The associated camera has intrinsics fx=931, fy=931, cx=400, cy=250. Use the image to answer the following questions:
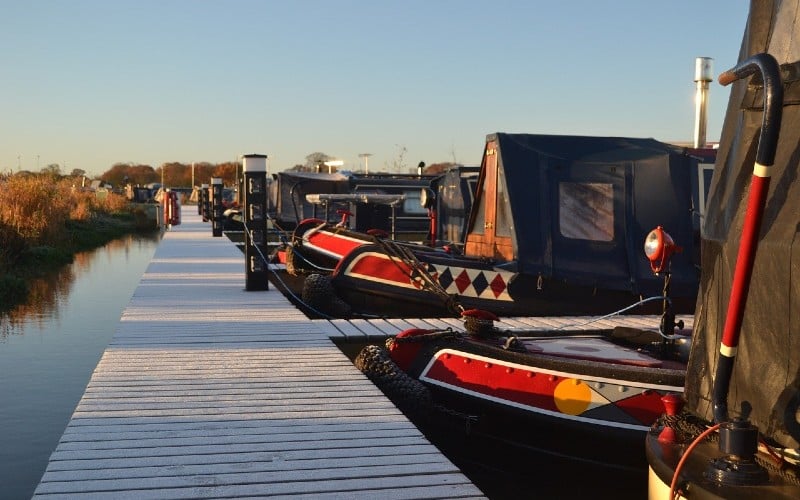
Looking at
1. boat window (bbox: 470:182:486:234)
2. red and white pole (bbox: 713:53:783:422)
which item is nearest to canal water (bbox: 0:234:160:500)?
red and white pole (bbox: 713:53:783:422)

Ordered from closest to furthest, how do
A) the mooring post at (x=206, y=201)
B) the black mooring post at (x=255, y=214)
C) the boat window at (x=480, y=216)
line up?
the boat window at (x=480, y=216), the black mooring post at (x=255, y=214), the mooring post at (x=206, y=201)

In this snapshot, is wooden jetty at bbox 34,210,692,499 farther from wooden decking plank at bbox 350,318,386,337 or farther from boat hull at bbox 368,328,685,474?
boat hull at bbox 368,328,685,474

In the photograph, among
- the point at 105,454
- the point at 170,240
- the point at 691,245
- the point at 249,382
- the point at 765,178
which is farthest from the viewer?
the point at 170,240

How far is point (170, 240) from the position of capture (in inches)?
1161

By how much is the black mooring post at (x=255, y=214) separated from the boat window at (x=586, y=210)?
4.80 metres

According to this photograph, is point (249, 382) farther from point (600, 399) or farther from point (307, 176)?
point (307, 176)

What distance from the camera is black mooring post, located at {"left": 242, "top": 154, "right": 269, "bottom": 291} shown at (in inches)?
579

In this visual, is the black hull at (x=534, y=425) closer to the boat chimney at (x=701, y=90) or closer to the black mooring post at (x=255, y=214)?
the black mooring post at (x=255, y=214)

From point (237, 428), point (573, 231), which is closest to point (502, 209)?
point (573, 231)

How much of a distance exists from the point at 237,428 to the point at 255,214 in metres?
8.97

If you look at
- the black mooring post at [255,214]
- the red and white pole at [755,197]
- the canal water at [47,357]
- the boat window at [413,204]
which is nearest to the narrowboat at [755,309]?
the red and white pole at [755,197]

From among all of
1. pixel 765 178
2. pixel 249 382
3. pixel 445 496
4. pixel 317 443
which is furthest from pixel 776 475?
pixel 249 382

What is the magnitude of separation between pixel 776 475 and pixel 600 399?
3.34 meters

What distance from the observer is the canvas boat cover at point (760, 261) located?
10.8 feet
